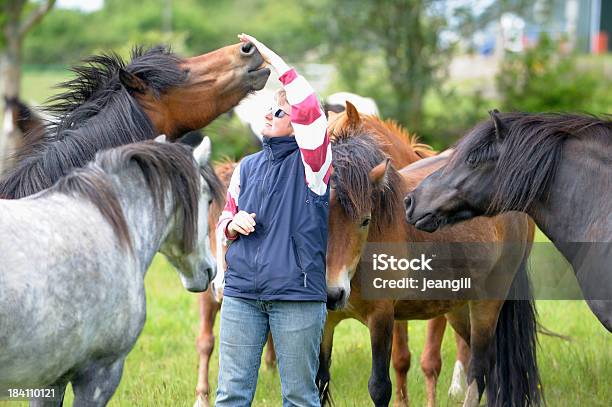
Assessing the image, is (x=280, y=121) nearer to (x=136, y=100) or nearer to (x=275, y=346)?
(x=275, y=346)

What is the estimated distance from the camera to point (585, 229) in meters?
4.84

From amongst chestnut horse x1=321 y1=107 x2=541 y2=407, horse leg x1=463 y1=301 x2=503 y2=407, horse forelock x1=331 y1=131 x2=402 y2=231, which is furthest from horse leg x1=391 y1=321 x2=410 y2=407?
horse forelock x1=331 y1=131 x2=402 y2=231

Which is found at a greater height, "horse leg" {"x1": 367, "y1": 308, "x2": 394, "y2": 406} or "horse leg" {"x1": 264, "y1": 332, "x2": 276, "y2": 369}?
"horse leg" {"x1": 367, "y1": 308, "x2": 394, "y2": 406}

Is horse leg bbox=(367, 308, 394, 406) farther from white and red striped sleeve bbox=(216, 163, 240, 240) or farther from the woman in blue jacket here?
white and red striped sleeve bbox=(216, 163, 240, 240)

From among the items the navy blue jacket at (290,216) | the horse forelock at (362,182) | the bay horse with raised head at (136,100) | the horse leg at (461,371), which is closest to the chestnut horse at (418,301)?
the horse forelock at (362,182)

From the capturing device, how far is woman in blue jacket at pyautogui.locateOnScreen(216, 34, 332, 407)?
414cm

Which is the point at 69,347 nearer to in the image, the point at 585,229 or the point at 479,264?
the point at 585,229

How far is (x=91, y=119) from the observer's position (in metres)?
5.16

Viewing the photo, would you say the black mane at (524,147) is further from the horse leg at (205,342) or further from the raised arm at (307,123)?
the horse leg at (205,342)

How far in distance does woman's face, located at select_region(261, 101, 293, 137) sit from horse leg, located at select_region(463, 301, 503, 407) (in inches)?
107

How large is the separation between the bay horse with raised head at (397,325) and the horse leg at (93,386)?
1.57 metres

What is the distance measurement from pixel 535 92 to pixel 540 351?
10504 mm

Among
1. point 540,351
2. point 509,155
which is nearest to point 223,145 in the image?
point 540,351

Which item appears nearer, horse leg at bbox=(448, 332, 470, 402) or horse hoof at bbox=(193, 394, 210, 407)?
horse hoof at bbox=(193, 394, 210, 407)
